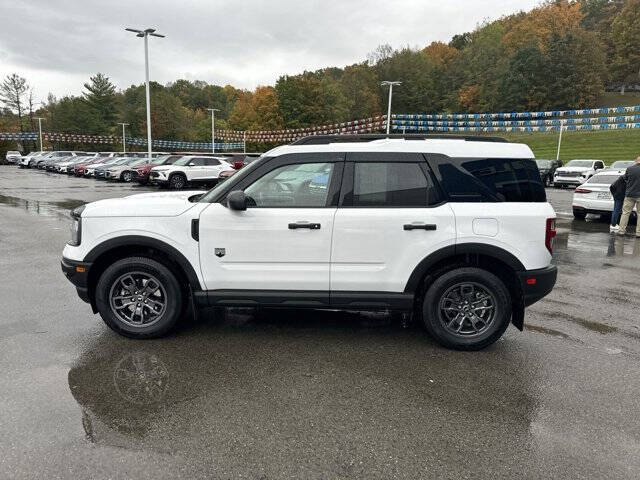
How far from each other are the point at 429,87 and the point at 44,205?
89.1m

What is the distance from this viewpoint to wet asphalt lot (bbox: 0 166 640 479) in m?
2.78

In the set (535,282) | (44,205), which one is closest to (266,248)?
(535,282)

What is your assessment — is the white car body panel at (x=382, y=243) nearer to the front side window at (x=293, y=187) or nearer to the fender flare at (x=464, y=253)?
the fender flare at (x=464, y=253)

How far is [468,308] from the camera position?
4.45 metres

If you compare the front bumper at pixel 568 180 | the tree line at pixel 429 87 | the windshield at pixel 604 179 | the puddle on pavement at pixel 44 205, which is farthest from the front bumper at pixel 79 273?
the tree line at pixel 429 87

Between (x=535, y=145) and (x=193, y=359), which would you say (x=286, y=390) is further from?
(x=535, y=145)

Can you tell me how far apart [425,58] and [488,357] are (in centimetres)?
10805

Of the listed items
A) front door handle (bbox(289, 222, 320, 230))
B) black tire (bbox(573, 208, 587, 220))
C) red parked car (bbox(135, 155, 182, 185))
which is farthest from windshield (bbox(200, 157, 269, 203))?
red parked car (bbox(135, 155, 182, 185))

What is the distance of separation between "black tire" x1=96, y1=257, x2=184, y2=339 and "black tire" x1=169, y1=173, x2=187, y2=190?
19452 millimetres

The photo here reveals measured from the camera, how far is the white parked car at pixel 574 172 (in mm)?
29344

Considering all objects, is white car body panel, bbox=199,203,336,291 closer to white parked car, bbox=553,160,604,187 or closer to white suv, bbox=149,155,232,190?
white suv, bbox=149,155,232,190

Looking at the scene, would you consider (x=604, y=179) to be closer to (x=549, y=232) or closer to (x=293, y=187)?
(x=549, y=232)

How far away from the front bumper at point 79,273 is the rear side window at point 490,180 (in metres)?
3.36

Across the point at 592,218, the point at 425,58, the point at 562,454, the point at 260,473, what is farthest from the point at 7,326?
the point at 425,58
